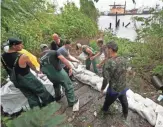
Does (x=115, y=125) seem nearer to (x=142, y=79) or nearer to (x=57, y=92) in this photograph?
(x=57, y=92)

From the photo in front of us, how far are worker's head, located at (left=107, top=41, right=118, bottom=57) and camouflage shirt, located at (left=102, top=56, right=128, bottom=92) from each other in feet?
0.34

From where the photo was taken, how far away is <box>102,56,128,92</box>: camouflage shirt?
3.80 metres

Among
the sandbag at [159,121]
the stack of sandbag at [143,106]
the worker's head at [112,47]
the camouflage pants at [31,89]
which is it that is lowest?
the sandbag at [159,121]

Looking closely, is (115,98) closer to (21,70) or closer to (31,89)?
(31,89)

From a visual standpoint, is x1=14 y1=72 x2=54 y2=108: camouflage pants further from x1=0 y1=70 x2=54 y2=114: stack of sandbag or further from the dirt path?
the dirt path

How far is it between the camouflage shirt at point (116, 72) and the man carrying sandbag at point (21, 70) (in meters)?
1.19

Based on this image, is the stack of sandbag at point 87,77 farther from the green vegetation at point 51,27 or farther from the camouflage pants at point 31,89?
the green vegetation at point 51,27

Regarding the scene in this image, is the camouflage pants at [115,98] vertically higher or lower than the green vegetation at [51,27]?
lower

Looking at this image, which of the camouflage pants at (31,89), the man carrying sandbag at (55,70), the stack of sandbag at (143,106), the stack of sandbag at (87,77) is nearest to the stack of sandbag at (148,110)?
the stack of sandbag at (143,106)

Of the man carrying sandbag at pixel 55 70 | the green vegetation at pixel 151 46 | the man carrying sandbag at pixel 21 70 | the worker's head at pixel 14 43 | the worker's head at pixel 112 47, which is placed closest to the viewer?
the worker's head at pixel 14 43

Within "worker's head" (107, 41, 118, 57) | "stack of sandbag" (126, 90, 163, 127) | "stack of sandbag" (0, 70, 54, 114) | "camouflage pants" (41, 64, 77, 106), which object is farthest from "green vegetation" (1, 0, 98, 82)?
"stack of sandbag" (126, 90, 163, 127)

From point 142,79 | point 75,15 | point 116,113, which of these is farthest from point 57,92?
point 75,15

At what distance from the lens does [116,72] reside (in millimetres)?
3865

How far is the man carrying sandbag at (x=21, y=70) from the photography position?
11.9ft
